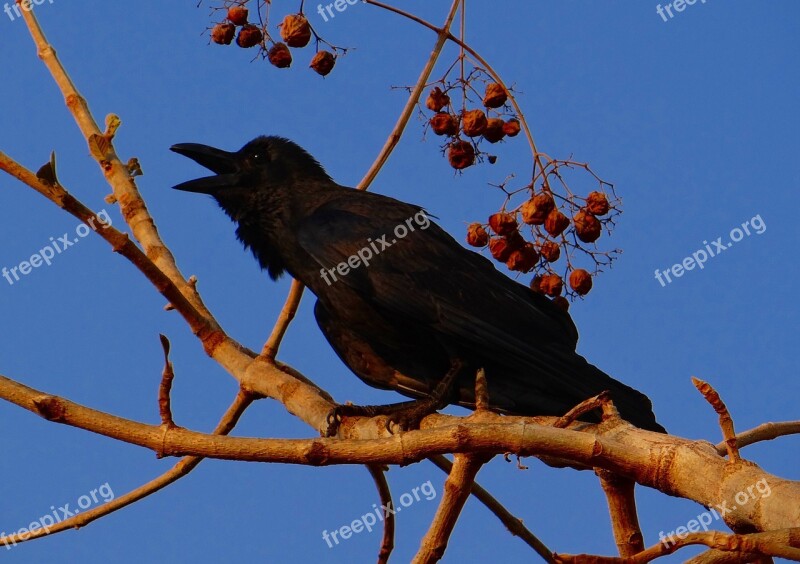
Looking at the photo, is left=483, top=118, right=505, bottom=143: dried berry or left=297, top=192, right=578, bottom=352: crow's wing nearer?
left=483, top=118, right=505, bottom=143: dried berry

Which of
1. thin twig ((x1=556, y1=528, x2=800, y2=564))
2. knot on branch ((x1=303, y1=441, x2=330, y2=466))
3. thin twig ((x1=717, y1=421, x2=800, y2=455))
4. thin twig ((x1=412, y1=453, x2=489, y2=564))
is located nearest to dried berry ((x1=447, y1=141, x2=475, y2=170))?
thin twig ((x1=717, y1=421, x2=800, y2=455))

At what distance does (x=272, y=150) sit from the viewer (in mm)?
5504

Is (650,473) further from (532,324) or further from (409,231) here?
(409,231)

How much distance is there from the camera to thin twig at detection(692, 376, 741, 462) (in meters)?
2.62

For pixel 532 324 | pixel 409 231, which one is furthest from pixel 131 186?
pixel 532 324

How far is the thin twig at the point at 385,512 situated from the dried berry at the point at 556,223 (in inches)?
→ 45.2

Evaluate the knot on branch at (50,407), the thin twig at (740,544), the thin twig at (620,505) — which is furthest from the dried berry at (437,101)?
the thin twig at (740,544)

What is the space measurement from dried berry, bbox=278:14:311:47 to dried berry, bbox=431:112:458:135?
64 cm

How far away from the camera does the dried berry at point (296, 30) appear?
15.3 feet

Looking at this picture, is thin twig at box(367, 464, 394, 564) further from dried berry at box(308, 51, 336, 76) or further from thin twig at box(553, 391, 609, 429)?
dried berry at box(308, 51, 336, 76)

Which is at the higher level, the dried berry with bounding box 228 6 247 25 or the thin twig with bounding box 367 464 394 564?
the dried berry with bounding box 228 6 247 25

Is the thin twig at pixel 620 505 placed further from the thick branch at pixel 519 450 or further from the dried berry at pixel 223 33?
the dried berry at pixel 223 33

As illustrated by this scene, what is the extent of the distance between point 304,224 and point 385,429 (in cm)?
117


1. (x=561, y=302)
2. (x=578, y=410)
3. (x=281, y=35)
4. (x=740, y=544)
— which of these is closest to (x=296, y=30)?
(x=281, y=35)
